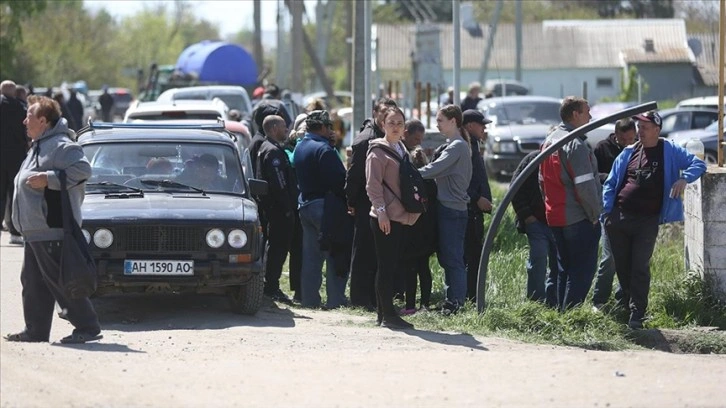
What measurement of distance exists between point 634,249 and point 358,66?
545 inches

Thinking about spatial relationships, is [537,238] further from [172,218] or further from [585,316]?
[172,218]

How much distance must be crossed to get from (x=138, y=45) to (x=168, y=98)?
86576 mm

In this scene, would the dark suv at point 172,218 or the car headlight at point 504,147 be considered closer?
the dark suv at point 172,218

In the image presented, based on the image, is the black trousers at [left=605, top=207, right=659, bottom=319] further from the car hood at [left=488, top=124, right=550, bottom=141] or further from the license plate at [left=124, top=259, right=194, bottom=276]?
the car hood at [left=488, top=124, right=550, bottom=141]

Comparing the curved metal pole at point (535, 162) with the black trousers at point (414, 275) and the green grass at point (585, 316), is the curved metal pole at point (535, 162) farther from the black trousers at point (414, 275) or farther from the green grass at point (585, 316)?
the black trousers at point (414, 275)

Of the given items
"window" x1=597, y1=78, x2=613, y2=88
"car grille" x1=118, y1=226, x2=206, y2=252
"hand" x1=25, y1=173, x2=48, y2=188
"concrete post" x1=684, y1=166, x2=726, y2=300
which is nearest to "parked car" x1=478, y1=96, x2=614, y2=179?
"concrete post" x1=684, y1=166, x2=726, y2=300

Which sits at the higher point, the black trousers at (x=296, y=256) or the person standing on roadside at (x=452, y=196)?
the person standing on roadside at (x=452, y=196)

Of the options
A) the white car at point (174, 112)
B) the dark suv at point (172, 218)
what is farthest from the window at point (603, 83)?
the dark suv at point (172, 218)

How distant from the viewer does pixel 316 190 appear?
1214 cm

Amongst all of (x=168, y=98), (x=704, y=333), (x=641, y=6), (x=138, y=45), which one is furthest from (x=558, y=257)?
(x=138, y=45)

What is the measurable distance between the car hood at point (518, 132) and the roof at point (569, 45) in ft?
145

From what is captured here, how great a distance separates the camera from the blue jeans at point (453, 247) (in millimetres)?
11180

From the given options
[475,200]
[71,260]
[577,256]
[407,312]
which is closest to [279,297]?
[407,312]

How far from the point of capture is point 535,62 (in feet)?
245
